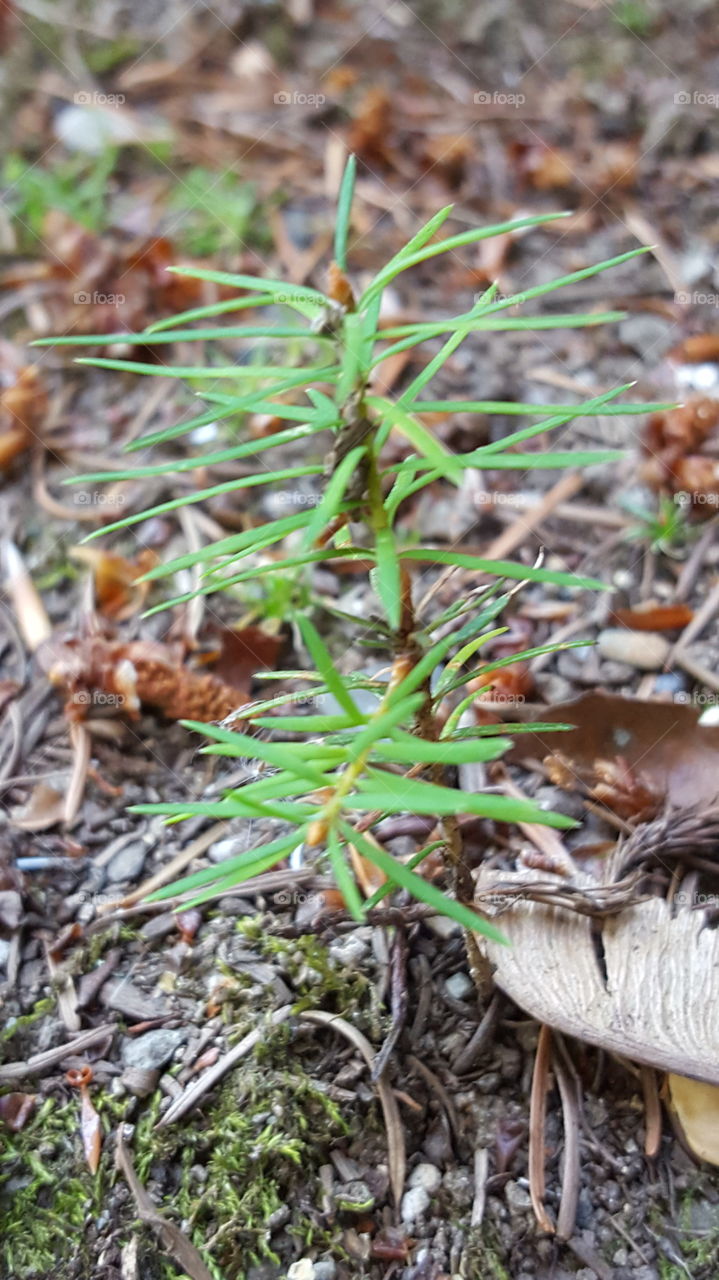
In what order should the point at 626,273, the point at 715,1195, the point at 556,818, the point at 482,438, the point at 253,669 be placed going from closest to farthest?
the point at 556,818 → the point at 715,1195 → the point at 253,669 → the point at 482,438 → the point at 626,273

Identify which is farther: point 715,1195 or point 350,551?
point 715,1195

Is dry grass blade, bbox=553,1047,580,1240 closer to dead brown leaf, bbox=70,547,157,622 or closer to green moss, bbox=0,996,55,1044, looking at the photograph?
green moss, bbox=0,996,55,1044

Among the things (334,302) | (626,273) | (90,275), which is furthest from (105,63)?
(334,302)

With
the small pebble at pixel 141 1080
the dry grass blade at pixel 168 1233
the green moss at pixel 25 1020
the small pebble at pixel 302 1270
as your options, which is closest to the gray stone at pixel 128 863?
the green moss at pixel 25 1020

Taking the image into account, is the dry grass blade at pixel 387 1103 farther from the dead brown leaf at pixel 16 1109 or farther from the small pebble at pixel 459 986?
the dead brown leaf at pixel 16 1109

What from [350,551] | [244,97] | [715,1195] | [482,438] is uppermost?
[244,97]

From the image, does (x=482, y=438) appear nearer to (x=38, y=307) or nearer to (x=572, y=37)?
(x=38, y=307)

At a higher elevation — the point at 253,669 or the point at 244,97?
the point at 244,97
